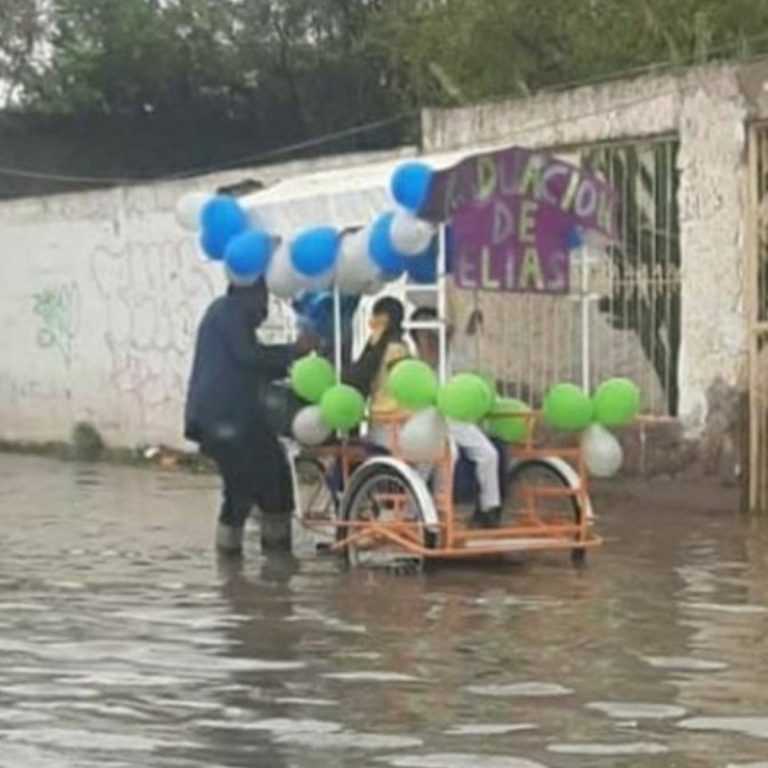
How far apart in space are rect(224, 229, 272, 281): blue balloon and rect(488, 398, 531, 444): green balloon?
5.00 feet

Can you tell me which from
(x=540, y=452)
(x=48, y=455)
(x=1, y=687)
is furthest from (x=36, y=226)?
(x=1, y=687)

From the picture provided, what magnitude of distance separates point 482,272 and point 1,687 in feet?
15.2

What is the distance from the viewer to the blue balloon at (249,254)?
44.7 ft

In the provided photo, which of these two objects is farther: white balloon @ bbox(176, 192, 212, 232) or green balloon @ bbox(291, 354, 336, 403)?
white balloon @ bbox(176, 192, 212, 232)

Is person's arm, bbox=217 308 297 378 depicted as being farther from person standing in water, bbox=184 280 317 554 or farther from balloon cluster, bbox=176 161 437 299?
balloon cluster, bbox=176 161 437 299

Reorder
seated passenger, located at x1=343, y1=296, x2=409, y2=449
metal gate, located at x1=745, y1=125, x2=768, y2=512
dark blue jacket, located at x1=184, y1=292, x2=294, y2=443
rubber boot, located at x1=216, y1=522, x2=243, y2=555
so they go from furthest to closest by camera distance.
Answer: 1. metal gate, located at x1=745, y1=125, x2=768, y2=512
2. rubber boot, located at x1=216, y1=522, x2=243, y2=555
3. dark blue jacket, located at x1=184, y1=292, x2=294, y2=443
4. seated passenger, located at x1=343, y1=296, x2=409, y2=449

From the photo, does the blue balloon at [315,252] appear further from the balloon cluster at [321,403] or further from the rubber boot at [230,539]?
the rubber boot at [230,539]

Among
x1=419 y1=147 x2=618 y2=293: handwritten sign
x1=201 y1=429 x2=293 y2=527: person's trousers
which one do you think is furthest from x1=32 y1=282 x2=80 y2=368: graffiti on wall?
x1=419 y1=147 x2=618 y2=293: handwritten sign

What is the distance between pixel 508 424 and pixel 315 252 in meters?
1.47

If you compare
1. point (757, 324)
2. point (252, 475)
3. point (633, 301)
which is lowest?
point (252, 475)

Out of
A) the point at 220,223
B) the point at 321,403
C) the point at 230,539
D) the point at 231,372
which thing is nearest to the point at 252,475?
the point at 230,539

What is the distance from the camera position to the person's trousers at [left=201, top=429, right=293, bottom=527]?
14094 mm

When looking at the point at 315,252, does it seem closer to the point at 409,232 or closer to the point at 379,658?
the point at 409,232

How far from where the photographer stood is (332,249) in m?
13.4
